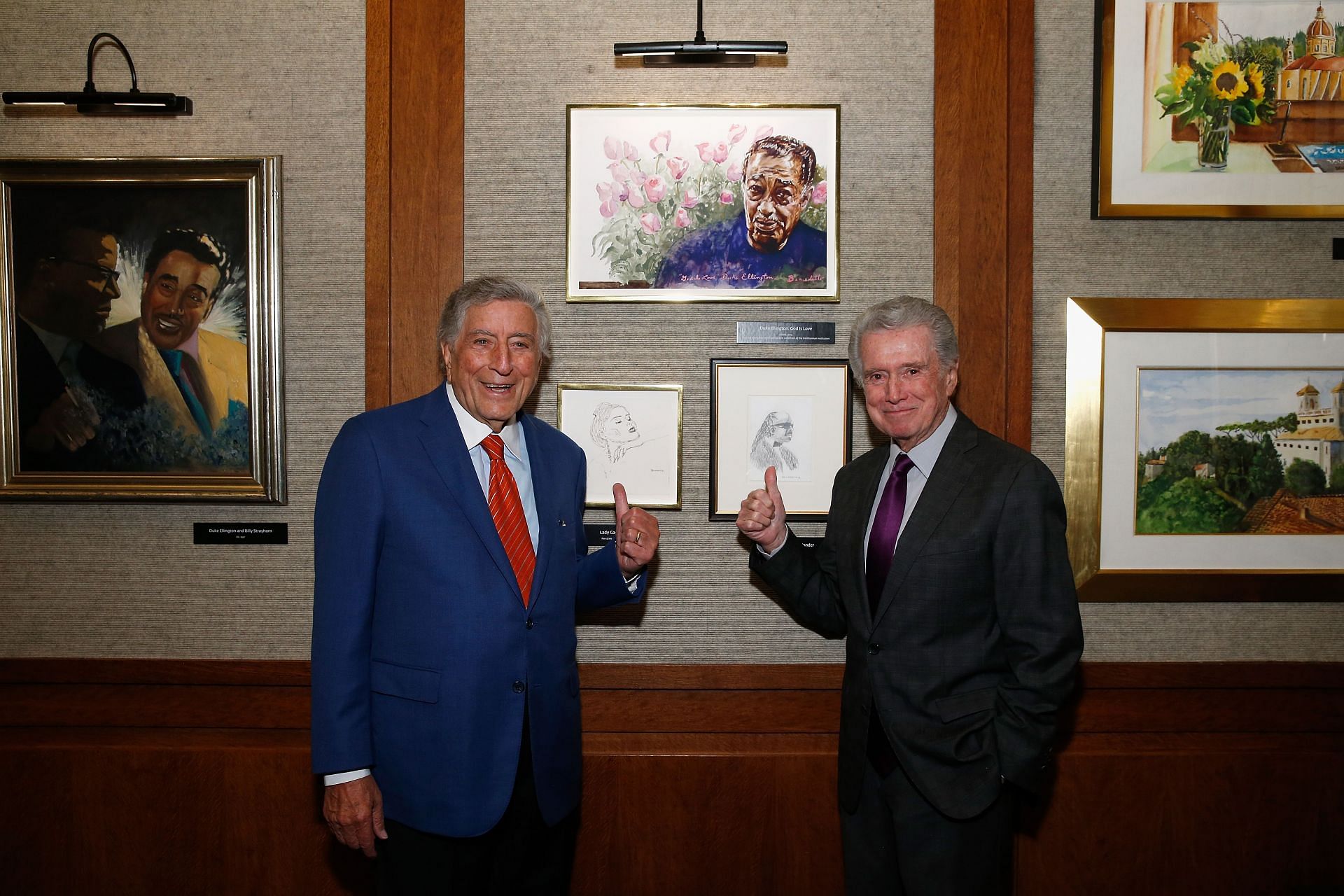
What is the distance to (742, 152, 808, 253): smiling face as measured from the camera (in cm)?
251

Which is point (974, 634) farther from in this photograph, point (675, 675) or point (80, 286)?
point (80, 286)

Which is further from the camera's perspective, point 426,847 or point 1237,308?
point 1237,308

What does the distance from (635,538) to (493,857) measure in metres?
0.89

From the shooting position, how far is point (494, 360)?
1.97m

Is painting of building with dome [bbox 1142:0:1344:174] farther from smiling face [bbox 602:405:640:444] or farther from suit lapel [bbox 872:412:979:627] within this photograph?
smiling face [bbox 602:405:640:444]

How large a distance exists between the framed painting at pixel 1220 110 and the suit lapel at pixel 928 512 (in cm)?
120

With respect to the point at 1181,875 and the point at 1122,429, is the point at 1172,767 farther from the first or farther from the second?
the point at 1122,429

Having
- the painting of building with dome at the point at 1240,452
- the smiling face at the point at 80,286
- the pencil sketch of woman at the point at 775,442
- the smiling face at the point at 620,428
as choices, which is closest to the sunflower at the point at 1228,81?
the painting of building with dome at the point at 1240,452

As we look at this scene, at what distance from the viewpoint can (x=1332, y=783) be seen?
245 centimetres

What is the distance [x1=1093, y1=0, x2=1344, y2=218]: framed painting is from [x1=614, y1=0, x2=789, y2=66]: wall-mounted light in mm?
1165

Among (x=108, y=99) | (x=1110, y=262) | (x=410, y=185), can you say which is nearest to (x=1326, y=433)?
(x=1110, y=262)

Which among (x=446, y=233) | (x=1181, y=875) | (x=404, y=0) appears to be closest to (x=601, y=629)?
(x=446, y=233)

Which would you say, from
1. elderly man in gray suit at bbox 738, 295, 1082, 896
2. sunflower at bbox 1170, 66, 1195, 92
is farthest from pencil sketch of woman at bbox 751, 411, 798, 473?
sunflower at bbox 1170, 66, 1195, 92

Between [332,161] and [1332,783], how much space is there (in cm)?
382
